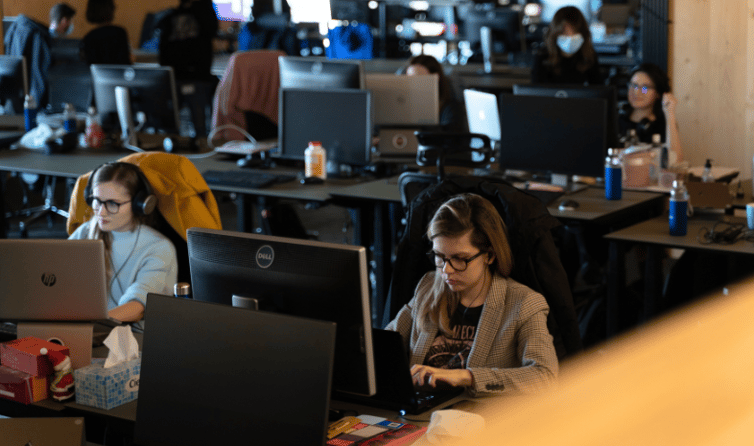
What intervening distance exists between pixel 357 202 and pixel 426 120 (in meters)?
0.82

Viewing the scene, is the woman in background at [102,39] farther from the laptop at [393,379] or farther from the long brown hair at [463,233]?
the laptop at [393,379]

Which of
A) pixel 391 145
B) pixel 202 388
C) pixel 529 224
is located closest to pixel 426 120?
pixel 391 145

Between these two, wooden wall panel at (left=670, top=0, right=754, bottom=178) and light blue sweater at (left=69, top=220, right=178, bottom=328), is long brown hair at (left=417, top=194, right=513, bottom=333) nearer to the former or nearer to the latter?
light blue sweater at (left=69, top=220, right=178, bottom=328)

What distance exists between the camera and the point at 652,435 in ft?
3.11

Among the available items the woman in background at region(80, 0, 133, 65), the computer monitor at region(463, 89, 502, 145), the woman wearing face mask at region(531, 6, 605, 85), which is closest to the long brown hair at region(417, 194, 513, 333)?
the computer monitor at region(463, 89, 502, 145)

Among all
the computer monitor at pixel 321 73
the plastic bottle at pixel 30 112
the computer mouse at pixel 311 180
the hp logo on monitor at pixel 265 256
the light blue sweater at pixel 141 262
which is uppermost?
the computer monitor at pixel 321 73

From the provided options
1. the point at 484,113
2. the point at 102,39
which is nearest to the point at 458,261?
the point at 484,113

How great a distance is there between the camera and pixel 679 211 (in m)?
3.21

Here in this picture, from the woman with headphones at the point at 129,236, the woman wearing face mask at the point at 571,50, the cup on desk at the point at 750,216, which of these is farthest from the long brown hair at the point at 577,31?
the woman with headphones at the point at 129,236

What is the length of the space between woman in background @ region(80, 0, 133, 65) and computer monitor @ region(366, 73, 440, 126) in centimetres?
295

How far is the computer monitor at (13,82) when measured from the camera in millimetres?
5535

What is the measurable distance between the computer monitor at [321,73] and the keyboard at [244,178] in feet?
2.08

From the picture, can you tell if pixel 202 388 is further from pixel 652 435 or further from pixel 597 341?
pixel 597 341

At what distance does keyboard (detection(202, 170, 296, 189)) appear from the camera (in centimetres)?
416
